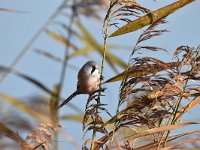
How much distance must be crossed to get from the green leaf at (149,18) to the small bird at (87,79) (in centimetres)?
31

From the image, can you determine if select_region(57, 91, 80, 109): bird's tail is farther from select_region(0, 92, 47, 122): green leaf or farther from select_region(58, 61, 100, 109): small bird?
select_region(0, 92, 47, 122): green leaf

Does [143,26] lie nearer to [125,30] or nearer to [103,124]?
[125,30]

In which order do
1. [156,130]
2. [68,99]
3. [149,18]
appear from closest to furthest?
[156,130] < [149,18] < [68,99]

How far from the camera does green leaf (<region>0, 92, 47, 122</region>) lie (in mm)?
1731

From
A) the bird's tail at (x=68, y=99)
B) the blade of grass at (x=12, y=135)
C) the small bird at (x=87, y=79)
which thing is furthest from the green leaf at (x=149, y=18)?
the blade of grass at (x=12, y=135)

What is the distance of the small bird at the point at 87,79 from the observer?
2.08 metres

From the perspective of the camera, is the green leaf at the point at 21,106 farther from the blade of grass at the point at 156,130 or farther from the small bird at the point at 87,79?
the blade of grass at the point at 156,130

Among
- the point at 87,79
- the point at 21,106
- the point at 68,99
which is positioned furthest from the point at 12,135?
the point at 87,79

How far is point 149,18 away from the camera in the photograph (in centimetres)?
192

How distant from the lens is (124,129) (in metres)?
1.90

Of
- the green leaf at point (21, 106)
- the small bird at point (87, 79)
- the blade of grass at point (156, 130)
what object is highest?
the small bird at point (87, 79)

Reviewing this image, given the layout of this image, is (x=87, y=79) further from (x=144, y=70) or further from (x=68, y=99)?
(x=144, y=70)

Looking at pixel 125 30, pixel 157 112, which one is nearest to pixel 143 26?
pixel 125 30

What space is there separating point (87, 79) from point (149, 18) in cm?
53
